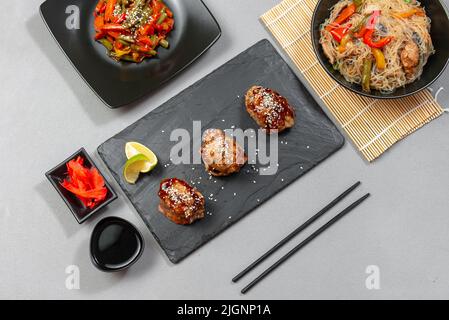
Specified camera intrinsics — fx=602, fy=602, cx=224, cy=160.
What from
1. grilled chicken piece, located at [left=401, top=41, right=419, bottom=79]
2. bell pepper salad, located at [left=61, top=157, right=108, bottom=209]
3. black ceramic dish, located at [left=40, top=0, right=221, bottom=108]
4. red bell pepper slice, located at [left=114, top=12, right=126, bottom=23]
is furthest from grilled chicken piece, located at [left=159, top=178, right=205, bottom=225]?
grilled chicken piece, located at [left=401, top=41, right=419, bottom=79]

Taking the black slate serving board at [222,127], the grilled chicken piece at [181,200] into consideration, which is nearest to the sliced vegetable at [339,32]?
the black slate serving board at [222,127]

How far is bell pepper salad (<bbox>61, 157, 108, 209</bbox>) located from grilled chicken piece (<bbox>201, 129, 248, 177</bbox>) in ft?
2.50

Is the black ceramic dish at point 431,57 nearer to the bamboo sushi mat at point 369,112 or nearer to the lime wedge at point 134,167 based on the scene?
the bamboo sushi mat at point 369,112

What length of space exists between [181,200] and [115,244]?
1.85 ft

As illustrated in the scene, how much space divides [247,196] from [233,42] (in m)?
1.22

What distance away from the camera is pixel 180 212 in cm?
417

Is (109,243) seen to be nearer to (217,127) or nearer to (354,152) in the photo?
(217,127)

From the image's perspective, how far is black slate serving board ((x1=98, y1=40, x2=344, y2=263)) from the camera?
4.36 meters

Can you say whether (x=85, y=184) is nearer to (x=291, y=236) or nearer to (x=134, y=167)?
(x=134, y=167)

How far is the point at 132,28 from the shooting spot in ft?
14.8

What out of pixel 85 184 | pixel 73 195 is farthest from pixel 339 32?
pixel 73 195

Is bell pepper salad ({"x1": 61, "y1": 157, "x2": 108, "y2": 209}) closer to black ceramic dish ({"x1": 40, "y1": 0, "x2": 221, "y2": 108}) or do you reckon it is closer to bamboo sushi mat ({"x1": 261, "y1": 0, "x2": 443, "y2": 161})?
black ceramic dish ({"x1": 40, "y1": 0, "x2": 221, "y2": 108})

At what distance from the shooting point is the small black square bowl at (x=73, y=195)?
422cm

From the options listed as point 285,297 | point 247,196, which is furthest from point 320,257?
point 247,196
